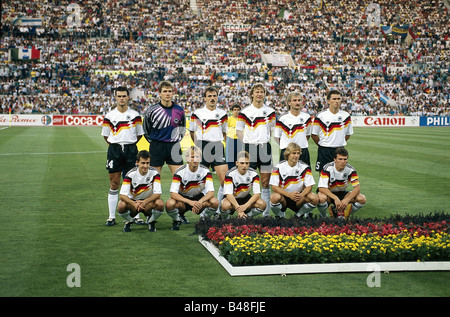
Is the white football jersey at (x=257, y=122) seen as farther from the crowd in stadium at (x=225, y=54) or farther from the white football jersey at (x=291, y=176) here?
the crowd in stadium at (x=225, y=54)

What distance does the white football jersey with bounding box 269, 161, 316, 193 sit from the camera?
9.22m

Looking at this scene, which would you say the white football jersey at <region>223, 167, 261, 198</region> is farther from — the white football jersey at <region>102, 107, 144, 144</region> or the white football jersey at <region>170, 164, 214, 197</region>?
the white football jersey at <region>102, 107, 144, 144</region>

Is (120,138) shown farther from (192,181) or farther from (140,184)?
(192,181)

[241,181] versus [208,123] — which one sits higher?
[208,123]

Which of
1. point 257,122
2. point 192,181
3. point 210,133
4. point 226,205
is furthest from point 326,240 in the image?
point 210,133

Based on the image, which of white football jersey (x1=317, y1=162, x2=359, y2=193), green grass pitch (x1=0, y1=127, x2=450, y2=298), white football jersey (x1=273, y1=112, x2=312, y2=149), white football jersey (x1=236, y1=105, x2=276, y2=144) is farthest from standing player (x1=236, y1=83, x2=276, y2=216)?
green grass pitch (x1=0, y1=127, x2=450, y2=298)

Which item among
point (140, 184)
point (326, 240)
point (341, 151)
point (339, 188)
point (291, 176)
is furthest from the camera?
point (339, 188)

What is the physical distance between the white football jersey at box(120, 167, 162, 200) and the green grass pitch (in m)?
0.60

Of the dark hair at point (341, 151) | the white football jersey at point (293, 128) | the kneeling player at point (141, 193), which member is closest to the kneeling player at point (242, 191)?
the white football jersey at point (293, 128)

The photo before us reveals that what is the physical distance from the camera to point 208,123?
9648mm

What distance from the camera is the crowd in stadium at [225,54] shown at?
1773 inches

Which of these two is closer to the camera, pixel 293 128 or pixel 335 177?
pixel 335 177

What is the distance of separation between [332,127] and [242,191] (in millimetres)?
2085

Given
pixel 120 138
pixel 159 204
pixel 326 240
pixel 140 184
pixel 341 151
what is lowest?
pixel 326 240
